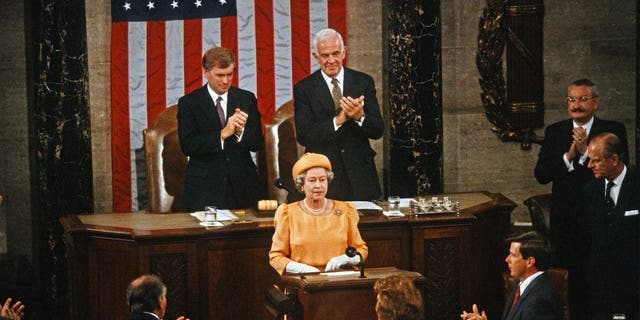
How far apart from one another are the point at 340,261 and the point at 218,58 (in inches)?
83.7

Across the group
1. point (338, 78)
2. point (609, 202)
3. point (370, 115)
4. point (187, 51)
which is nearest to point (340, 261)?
point (370, 115)

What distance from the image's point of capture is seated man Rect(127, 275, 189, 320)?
6316mm

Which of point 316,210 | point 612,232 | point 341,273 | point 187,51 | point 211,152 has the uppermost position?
point 187,51

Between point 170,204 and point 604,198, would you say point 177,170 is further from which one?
point 604,198

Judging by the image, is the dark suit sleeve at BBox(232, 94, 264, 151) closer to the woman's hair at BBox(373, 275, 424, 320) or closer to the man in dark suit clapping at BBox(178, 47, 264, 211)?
the man in dark suit clapping at BBox(178, 47, 264, 211)

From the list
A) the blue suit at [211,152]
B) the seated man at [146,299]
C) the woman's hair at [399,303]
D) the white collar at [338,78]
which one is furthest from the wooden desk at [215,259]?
the woman's hair at [399,303]

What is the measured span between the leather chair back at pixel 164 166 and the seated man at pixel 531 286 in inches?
150

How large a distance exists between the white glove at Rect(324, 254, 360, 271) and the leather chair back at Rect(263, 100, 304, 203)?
2.58m

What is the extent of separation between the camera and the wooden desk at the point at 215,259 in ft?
27.6

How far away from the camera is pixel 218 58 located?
8.86 meters

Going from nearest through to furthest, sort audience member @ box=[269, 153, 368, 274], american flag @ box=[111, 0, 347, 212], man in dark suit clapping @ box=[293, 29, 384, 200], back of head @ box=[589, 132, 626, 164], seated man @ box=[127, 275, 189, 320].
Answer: seated man @ box=[127, 275, 189, 320], audience member @ box=[269, 153, 368, 274], back of head @ box=[589, 132, 626, 164], man in dark suit clapping @ box=[293, 29, 384, 200], american flag @ box=[111, 0, 347, 212]

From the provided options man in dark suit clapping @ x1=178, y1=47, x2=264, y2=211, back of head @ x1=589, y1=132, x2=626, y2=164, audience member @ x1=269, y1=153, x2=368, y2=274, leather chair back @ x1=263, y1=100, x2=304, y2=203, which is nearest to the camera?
audience member @ x1=269, y1=153, x2=368, y2=274

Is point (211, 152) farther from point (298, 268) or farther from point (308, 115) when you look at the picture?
point (298, 268)

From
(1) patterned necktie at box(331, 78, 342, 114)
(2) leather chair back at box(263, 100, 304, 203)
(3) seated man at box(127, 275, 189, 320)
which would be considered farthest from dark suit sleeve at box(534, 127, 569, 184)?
(3) seated man at box(127, 275, 189, 320)
